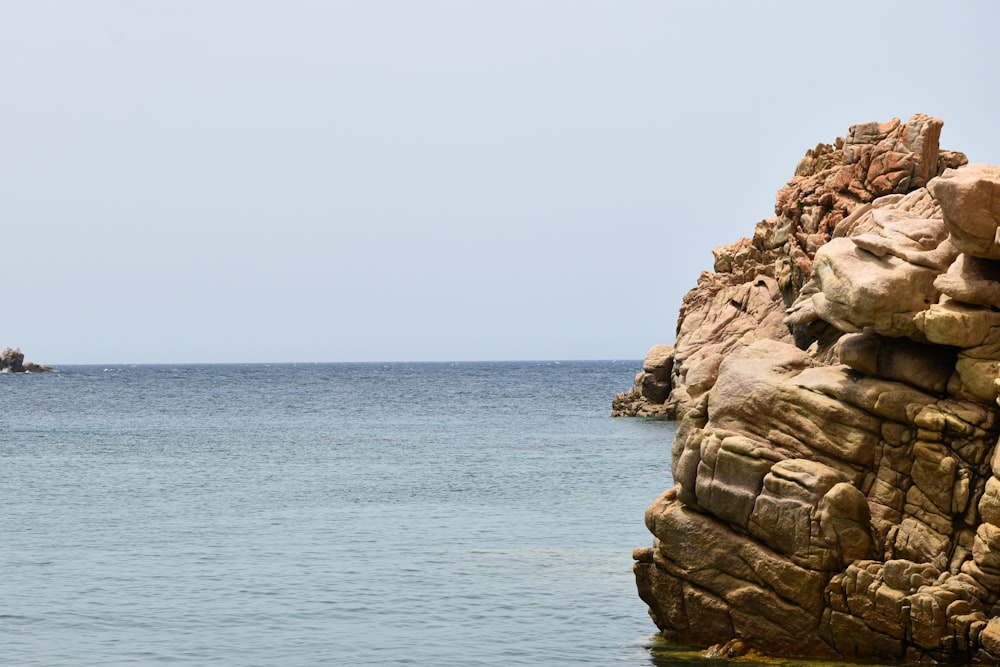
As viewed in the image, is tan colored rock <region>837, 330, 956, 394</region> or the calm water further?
the calm water

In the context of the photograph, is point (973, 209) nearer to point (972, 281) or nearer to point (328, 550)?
point (972, 281)

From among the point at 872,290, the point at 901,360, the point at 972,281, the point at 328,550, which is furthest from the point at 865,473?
the point at 328,550

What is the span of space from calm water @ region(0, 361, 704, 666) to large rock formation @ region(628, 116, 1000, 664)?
8.39ft

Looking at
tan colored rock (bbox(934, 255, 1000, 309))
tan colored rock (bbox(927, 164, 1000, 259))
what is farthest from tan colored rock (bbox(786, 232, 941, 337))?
tan colored rock (bbox(927, 164, 1000, 259))

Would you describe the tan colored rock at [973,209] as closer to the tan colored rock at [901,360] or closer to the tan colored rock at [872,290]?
the tan colored rock at [872,290]

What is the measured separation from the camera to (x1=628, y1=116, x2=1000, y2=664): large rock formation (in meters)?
20.9

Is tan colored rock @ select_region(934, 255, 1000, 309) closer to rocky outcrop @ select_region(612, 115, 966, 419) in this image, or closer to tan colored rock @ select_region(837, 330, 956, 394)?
tan colored rock @ select_region(837, 330, 956, 394)

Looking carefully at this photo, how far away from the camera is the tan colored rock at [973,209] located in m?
20.8

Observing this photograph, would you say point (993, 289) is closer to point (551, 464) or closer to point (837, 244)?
point (837, 244)

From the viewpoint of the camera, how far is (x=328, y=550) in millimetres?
36219

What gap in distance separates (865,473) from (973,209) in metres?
5.21

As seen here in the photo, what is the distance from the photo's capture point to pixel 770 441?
22.5 meters

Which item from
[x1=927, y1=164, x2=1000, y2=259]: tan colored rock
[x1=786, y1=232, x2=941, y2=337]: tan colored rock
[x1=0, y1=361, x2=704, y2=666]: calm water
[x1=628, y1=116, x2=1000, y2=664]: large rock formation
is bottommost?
[x1=0, y1=361, x2=704, y2=666]: calm water

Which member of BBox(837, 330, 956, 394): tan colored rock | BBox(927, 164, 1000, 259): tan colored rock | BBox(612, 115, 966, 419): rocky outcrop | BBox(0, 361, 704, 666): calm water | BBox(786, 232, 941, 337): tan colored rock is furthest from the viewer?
BBox(612, 115, 966, 419): rocky outcrop
